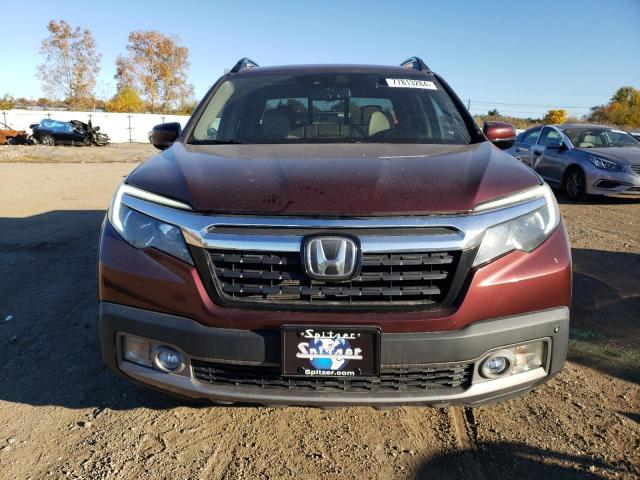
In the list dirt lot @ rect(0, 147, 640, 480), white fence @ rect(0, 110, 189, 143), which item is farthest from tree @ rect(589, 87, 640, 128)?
dirt lot @ rect(0, 147, 640, 480)

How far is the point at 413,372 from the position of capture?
1.94 m

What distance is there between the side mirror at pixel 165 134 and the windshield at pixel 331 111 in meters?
0.21

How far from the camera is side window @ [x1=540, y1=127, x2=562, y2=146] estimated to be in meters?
10.4

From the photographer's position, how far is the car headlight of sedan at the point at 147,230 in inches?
77.7

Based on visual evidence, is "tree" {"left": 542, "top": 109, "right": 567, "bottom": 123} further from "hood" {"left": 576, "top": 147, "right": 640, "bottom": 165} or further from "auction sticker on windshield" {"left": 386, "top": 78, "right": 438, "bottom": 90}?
"auction sticker on windshield" {"left": 386, "top": 78, "right": 438, "bottom": 90}

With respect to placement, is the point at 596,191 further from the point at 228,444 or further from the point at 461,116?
the point at 228,444

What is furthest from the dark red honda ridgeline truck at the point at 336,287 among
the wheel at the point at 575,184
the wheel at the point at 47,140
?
the wheel at the point at 47,140

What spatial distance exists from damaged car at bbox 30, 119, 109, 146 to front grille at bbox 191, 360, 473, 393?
104 feet

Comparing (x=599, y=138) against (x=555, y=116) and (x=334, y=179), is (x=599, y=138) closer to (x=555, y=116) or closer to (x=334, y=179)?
(x=334, y=179)

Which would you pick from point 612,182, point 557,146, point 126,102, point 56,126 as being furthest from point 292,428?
point 126,102

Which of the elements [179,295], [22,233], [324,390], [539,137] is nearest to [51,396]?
[179,295]

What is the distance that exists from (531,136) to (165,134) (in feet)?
33.1

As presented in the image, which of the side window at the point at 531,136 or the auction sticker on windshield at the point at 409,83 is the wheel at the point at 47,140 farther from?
the auction sticker on windshield at the point at 409,83

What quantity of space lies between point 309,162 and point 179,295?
850 mm
